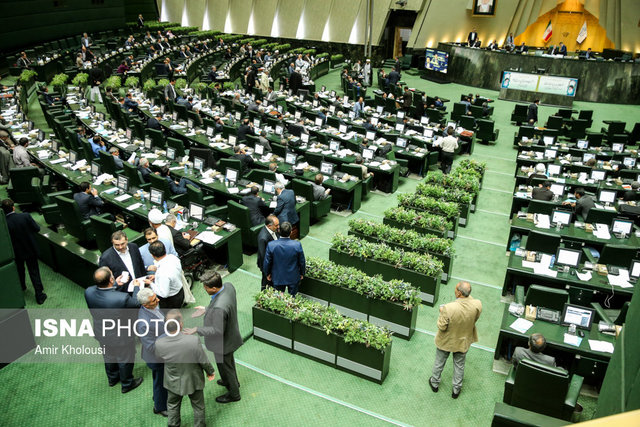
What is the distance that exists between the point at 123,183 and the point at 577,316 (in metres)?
8.34

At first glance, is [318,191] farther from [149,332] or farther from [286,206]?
[149,332]

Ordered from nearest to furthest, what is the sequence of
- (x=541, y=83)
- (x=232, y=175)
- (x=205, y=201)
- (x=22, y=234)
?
(x=22, y=234)
(x=205, y=201)
(x=232, y=175)
(x=541, y=83)

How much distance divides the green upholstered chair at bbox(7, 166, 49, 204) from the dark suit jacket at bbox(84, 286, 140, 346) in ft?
19.3

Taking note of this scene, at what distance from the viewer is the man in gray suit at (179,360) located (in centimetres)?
432

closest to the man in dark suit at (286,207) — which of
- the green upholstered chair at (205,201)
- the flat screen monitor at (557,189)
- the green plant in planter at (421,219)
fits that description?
the green upholstered chair at (205,201)

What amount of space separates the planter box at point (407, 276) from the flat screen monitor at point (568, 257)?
1.97 m

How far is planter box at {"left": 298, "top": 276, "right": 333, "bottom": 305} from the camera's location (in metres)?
6.78

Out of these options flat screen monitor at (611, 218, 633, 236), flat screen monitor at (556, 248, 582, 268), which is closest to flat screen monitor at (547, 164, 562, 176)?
flat screen monitor at (611, 218, 633, 236)

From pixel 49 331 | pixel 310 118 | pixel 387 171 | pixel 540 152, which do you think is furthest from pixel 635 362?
pixel 310 118

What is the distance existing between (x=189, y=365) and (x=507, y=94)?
800 inches

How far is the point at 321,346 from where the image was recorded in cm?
591

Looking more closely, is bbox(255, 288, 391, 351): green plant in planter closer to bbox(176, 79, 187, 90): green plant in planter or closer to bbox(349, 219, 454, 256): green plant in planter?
bbox(349, 219, 454, 256): green plant in planter

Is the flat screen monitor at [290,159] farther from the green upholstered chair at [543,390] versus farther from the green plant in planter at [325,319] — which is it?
the green upholstered chair at [543,390]

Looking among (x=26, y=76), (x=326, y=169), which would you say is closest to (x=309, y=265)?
(x=326, y=169)
